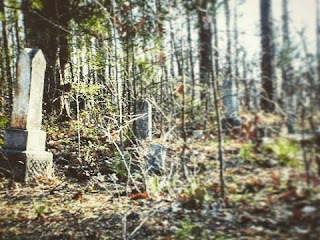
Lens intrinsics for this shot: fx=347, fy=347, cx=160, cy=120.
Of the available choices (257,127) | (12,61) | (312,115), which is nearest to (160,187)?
(257,127)

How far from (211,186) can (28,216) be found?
2411 mm

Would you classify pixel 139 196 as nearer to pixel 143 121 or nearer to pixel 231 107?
pixel 231 107

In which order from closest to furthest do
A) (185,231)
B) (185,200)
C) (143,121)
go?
(185,231) < (185,200) < (143,121)

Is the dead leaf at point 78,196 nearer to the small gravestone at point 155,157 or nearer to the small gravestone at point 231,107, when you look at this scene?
the small gravestone at point 155,157

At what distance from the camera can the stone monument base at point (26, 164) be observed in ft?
19.0

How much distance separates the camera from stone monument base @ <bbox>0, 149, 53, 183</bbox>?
19.0 feet

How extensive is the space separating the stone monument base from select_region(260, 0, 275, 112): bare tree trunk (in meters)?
4.01

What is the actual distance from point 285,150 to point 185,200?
1473mm

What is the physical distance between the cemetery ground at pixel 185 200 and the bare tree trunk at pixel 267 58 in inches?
16.3

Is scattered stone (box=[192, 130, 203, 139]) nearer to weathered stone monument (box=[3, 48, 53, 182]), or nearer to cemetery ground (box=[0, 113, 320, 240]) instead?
cemetery ground (box=[0, 113, 320, 240])

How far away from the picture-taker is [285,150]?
297 cm

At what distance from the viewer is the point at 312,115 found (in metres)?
2.63

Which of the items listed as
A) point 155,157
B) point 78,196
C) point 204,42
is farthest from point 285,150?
point 78,196

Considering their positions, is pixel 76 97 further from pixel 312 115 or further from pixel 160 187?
pixel 312 115
